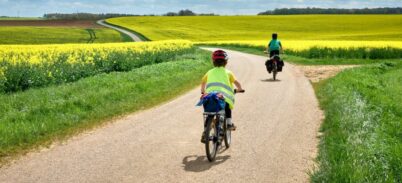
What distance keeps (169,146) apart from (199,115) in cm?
346

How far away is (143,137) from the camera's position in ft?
31.7

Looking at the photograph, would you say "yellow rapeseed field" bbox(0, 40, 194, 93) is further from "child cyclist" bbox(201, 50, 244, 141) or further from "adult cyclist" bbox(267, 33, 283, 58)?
"child cyclist" bbox(201, 50, 244, 141)

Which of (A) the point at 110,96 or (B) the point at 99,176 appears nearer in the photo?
(B) the point at 99,176

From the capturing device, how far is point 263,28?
87.9 metres

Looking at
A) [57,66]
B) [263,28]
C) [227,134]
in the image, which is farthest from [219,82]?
[263,28]

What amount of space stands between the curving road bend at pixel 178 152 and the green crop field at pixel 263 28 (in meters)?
56.0

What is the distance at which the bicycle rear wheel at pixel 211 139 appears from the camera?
7.70 m

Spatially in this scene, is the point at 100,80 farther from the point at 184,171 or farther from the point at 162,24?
the point at 162,24

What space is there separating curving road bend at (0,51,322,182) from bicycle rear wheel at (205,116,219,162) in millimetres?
164

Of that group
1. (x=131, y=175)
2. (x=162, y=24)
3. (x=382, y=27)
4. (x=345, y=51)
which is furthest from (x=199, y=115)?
(x=162, y=24)

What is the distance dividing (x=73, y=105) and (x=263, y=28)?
256ft

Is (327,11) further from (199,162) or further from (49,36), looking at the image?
(199,162)

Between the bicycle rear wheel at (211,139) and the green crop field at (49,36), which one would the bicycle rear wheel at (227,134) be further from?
the green crop field at (49,36)

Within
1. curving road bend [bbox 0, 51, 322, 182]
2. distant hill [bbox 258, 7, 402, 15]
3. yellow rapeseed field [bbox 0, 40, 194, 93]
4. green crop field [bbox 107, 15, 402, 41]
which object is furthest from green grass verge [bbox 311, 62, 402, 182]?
distant hill [bbox 258, 7, 402, 15]
